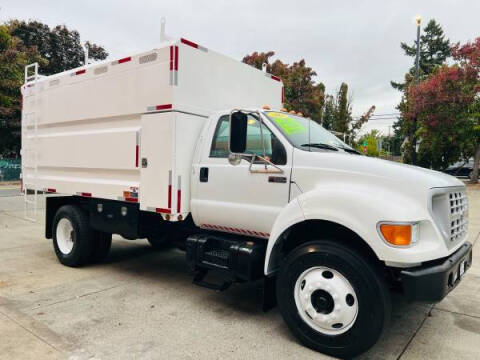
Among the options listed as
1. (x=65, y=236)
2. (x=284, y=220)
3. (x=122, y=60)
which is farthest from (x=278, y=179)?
(x=65, y=236)

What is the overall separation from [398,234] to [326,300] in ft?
2.67

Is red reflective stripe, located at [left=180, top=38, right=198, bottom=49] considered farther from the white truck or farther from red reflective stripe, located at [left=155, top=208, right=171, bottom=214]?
red reflective stripe, located at [left=155, top=208, right=171, bottom=214]

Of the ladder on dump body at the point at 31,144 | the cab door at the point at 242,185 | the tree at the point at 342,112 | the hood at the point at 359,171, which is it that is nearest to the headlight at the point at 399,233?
the hood at the point at 359,171

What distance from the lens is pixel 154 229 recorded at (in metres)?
5.01

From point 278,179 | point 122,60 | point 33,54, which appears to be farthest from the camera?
point 33,54

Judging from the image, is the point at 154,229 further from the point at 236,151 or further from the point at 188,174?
the point at 236,151

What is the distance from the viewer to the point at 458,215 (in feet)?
11.2

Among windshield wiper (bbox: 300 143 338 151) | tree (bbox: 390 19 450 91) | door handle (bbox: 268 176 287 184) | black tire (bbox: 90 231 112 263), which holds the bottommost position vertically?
black tire (bbox: 90 231 112 263)

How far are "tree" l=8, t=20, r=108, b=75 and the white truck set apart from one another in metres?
22.5

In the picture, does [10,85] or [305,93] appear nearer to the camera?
[10,85]

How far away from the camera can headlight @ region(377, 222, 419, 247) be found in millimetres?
2828

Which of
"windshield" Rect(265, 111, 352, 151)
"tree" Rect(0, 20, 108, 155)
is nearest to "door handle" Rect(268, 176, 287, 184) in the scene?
"windshield" Rect(265, 111, 352, 151)

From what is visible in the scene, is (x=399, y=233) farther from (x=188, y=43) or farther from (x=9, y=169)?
(x=9, y=169)

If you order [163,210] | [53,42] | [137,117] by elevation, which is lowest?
[163,210]
